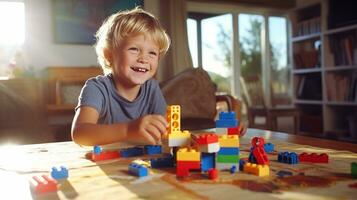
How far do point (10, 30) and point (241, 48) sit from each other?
2769 mm

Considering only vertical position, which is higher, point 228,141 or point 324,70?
point 324,70

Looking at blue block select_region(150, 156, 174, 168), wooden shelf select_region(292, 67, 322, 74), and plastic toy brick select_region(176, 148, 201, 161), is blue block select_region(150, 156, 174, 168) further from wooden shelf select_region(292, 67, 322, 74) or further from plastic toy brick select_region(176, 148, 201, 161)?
wooden shelf select_region(292, 67, 322, 74)

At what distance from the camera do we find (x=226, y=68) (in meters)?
4.67

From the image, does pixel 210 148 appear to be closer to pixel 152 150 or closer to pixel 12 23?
pixel 152 150

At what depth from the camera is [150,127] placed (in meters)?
0.72

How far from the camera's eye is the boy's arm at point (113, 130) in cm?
72

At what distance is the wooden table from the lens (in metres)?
0.49

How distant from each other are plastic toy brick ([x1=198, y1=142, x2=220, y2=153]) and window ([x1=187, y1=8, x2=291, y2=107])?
12.6ft

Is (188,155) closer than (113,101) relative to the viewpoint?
Yes

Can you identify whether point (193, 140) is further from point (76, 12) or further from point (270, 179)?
point (76, 12)

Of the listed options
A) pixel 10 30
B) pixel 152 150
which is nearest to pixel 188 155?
pixel 152 150

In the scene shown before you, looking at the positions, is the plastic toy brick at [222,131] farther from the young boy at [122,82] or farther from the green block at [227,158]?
the young boy at [122,82]

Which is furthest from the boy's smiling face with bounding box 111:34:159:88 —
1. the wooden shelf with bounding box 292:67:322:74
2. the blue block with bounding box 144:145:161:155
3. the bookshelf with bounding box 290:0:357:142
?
the wooden shelf with bounding box 292:67:322:74

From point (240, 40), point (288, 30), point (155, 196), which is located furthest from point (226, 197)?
point (288, 30)
